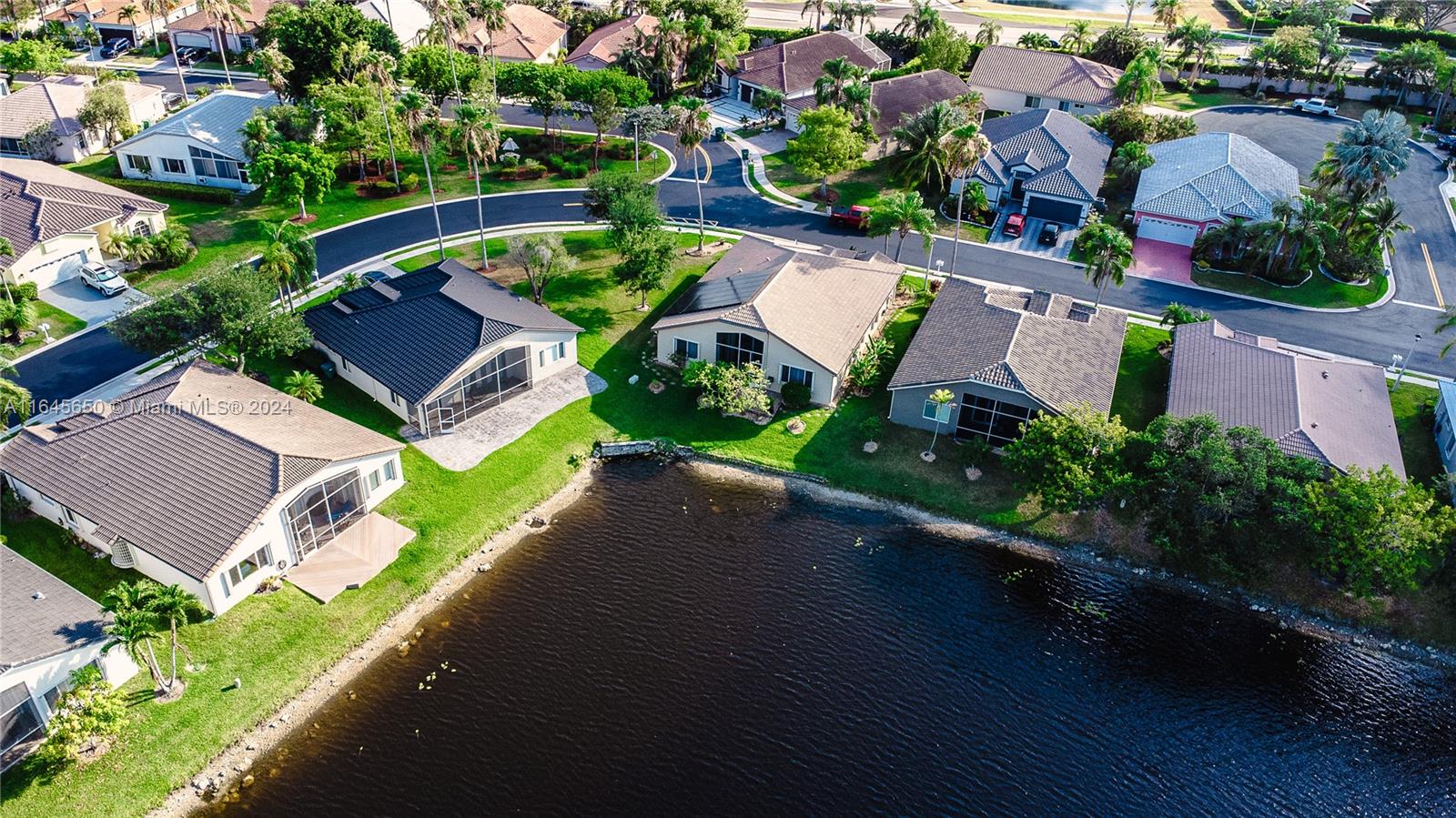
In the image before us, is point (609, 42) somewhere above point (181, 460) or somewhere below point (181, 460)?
above

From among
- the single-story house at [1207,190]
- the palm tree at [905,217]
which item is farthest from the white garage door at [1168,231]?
the palm tree at [905,217]

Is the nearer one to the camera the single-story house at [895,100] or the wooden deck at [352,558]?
the wooden deck at [352,558]

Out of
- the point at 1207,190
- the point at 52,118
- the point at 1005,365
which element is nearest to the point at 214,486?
the point at 1005,365

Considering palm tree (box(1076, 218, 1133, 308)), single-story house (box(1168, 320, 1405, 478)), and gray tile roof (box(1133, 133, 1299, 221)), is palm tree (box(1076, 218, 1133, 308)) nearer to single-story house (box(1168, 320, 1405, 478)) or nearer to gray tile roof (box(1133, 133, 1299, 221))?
single-story house (box(1168, 320, 1405, 478))

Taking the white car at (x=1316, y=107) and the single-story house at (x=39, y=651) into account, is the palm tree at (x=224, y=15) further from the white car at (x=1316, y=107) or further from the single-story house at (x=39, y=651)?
the white car at (x=1316, y=107)

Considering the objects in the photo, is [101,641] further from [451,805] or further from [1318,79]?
[1318,79]

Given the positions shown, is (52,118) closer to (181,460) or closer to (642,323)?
(181,460)
